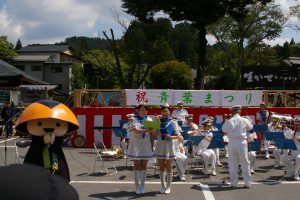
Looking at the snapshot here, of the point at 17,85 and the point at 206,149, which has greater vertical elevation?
the point at 17,85

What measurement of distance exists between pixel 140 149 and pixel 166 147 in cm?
55

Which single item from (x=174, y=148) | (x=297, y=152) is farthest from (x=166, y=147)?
(x=297, y=152)

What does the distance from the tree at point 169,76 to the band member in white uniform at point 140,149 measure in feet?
117

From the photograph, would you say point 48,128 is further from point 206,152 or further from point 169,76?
point 169,76

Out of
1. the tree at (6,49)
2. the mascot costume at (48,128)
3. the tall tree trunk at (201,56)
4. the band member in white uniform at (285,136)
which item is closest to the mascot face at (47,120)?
the mascot costume at (48,128)

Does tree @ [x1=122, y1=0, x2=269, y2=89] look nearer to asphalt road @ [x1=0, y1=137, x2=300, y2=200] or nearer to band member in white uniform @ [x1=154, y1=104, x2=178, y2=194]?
asphalt road @ [x1=0, y1=137, x2=300, y2=200]

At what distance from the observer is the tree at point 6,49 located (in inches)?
2176

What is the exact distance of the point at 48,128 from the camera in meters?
4.00

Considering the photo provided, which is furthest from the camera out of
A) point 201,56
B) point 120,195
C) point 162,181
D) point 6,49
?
point 6,49

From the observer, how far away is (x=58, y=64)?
195 ft

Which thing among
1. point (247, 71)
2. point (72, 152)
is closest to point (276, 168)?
point (72, 152)

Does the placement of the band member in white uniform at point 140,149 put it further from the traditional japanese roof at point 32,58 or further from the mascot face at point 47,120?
the traditional japanese roof at point 32,58

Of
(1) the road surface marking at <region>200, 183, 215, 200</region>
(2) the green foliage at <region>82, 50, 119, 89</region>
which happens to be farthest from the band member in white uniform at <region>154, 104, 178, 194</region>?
(2) the green foliage at <region>82, 50, 119, 89</region>

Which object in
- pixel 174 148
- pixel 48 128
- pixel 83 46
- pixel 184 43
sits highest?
pixel 184 43
